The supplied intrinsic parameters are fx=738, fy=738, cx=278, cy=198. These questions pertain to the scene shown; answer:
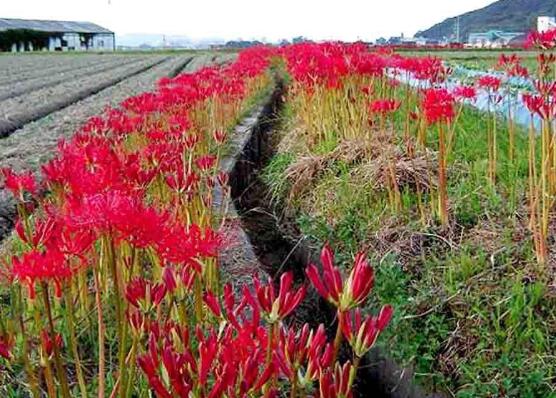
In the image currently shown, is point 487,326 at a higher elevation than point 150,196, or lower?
lower

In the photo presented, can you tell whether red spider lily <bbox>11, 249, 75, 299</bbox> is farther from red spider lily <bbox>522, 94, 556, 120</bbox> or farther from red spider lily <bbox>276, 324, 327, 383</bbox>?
red spider lily <bbox>522, 94, 556, 120</bbox>

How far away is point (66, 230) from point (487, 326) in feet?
6.73

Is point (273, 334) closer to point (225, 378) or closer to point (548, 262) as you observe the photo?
point (225, 378)

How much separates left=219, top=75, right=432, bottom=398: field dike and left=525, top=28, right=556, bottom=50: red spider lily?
1.58 metres

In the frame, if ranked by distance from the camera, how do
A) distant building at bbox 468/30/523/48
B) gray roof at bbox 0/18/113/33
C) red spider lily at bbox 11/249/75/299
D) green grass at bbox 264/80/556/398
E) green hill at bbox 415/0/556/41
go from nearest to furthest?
red spider lily at bbox 11/249/75/299
green grass at bbox 264/80/556/398
distant building at bbox 468/30/523/48
green hill at bbox 415/0/556/41
gray roof at bbox 0/18/113/33

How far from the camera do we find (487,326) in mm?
3150

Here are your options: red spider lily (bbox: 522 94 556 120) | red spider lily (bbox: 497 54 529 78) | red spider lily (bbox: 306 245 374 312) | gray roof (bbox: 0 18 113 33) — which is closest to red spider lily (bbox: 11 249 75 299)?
→ red spider lily (bbox: 306 245 374 312)

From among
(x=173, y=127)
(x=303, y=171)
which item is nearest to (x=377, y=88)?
(x=303, y=171)

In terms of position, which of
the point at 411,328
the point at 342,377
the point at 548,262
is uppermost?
the point at 342,377

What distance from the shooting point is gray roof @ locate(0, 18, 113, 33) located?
74.3 metres

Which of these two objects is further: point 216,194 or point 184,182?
point 216,194

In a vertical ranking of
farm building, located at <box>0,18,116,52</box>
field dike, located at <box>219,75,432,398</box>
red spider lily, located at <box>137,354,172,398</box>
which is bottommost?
field dike, located at <box>219,75,432,398</box>

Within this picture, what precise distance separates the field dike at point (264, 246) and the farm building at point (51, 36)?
51851mm

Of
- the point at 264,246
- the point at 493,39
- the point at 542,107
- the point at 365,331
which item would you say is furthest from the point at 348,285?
the point at 493,39
